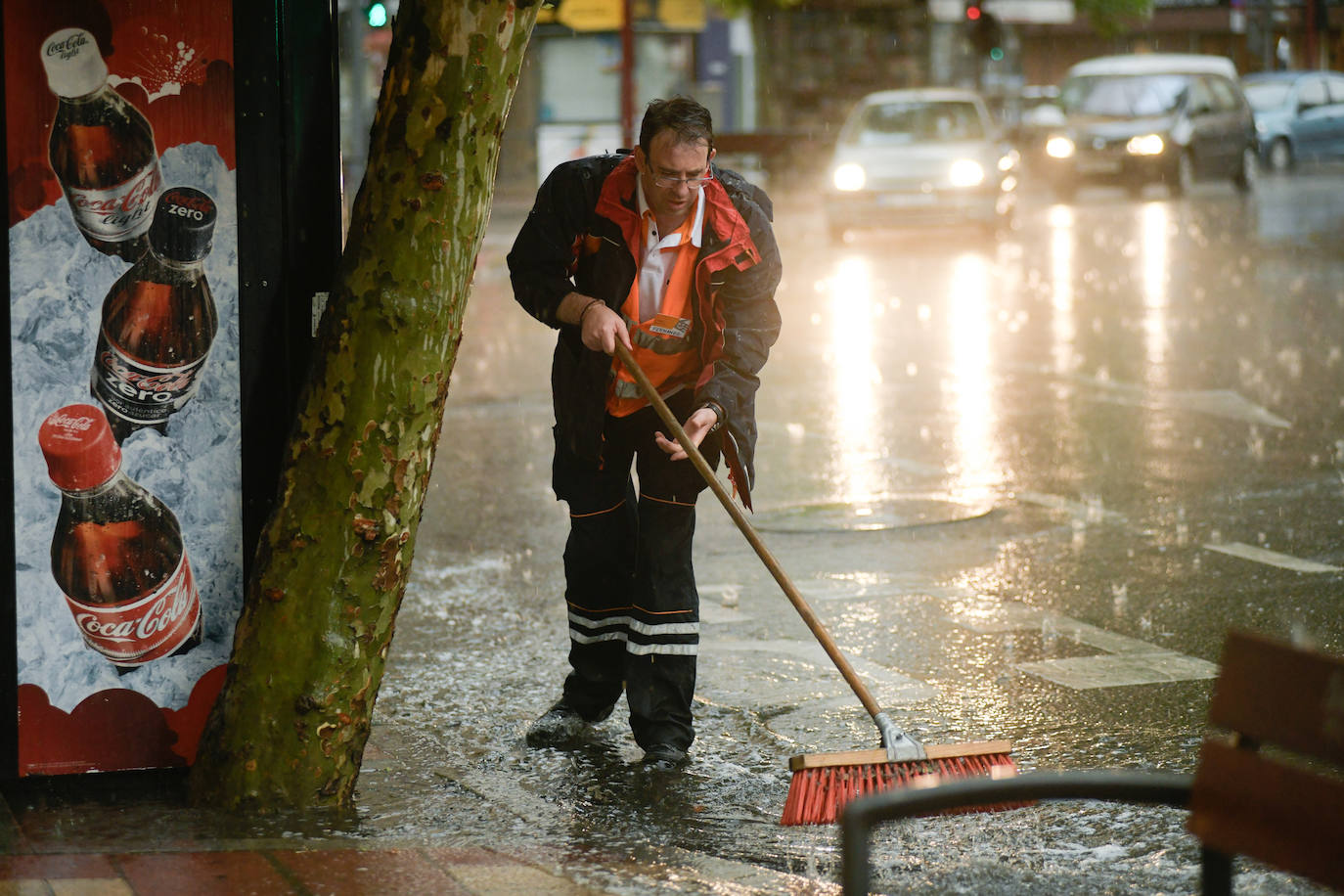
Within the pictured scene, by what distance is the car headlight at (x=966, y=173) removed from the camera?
66.1ft

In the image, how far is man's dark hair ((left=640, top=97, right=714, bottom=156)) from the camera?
445 centimetres

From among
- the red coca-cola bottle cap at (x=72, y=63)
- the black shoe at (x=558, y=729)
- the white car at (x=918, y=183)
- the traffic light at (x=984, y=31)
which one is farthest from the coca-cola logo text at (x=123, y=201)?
the traffic light at (x=984, y=31)

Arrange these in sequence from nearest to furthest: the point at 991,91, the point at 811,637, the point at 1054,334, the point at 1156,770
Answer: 1. the point at 1156,770
2. the point at 811,637
3. the point at 1054,334
4. the point at 991,91

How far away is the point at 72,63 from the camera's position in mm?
4027

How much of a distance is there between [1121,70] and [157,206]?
25.0 metres

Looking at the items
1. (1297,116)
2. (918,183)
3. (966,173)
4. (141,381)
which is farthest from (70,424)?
(1297,116)

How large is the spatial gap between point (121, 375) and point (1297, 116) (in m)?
32.1

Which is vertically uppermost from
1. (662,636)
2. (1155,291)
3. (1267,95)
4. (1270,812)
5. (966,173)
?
(1267,95)

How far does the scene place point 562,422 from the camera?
4.84 metres

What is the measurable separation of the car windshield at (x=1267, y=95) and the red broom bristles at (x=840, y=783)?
31.6 metres

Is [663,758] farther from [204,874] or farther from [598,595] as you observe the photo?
[204,874]

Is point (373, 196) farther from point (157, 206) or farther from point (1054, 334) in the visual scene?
point (1054, 334)

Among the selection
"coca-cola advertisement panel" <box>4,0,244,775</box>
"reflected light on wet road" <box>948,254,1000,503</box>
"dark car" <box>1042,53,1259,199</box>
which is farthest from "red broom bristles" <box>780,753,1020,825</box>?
"dark car" <box>1042,53,1259,199</box>

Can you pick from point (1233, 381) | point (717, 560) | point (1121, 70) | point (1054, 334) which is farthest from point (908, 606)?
point (1121, 70)
